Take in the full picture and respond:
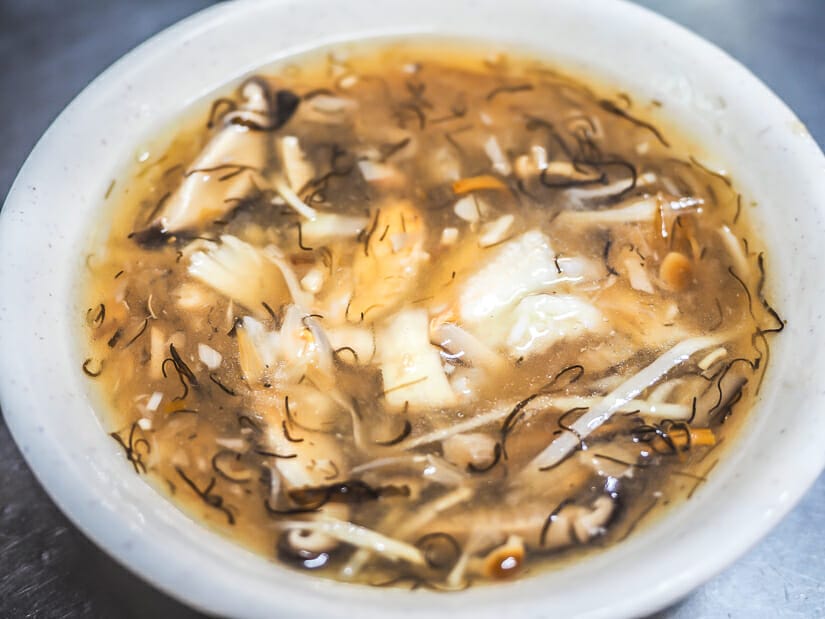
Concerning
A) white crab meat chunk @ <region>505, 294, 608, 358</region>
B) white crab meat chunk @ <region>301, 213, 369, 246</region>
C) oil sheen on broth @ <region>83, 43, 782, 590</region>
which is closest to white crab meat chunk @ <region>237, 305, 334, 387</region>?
oil sheen on broth @ <region>83, 43, 782, 590</region>

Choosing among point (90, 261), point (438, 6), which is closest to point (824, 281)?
point (438, 6)

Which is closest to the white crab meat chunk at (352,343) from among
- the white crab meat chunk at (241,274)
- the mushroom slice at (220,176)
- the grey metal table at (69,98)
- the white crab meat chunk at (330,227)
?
the white crab meat chunk at (241,274)

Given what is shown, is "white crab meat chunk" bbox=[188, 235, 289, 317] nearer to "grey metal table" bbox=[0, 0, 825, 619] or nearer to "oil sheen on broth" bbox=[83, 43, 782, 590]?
"oil sheen on broth" bbox=[83, 43, 782, 590]

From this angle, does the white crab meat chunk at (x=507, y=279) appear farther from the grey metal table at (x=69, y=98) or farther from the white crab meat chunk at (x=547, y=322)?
the grey metal table at (x=69, y=98)

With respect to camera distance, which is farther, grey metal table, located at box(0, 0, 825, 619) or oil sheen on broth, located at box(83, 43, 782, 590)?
grey metal table, located at box(0, 0, 825, 619)

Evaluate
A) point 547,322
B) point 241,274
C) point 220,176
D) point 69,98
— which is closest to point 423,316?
point 547,322

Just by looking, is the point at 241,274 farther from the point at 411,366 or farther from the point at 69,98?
the point at 69,98

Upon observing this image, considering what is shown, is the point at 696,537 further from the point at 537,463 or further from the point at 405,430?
the point at 405,430

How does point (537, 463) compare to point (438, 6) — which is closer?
point (537, 463)
